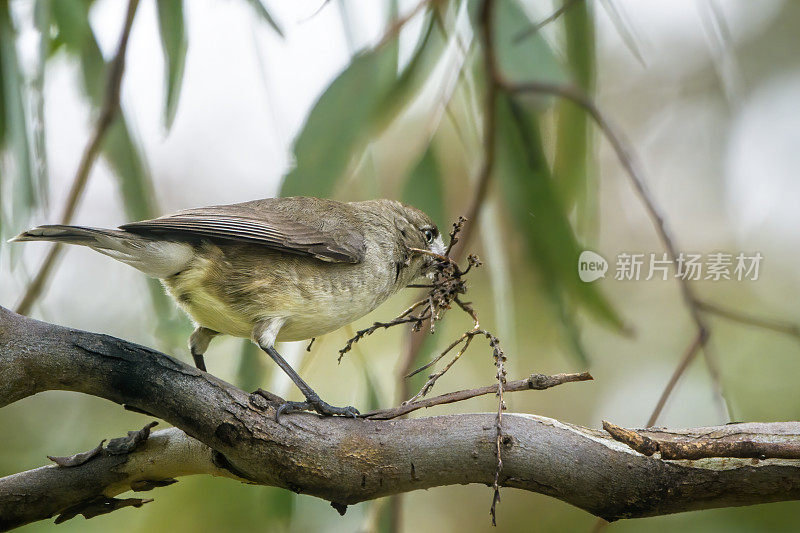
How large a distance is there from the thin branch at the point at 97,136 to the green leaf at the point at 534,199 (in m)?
1.26

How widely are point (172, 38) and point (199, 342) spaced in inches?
37.1

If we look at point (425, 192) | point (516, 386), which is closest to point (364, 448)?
point (516, 386)

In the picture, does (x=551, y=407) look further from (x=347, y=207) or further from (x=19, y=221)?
(x=19, y=221)

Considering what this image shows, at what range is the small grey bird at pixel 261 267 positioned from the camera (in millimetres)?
2012

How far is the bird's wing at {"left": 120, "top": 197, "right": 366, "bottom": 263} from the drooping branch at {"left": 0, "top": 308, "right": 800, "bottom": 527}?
572 millimetres

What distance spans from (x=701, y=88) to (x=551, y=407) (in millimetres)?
2324

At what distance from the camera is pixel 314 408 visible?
187cm

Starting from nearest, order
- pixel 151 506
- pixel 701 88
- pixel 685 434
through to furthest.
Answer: pixel 685 434 < pixel 151 506 < pixel 701 88

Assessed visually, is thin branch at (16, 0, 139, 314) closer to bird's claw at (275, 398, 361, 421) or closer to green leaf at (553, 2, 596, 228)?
bird's claw at (275, 398, 361, 421)

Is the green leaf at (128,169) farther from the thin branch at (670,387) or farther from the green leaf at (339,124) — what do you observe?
the thin branch at (670,387)

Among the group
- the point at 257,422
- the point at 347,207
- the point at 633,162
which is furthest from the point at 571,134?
the point at 257,422

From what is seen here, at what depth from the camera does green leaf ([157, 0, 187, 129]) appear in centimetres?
238

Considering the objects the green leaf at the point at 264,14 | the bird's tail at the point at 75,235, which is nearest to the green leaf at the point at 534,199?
the green leaf at the point at 264,14

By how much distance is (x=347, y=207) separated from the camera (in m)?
2.51
